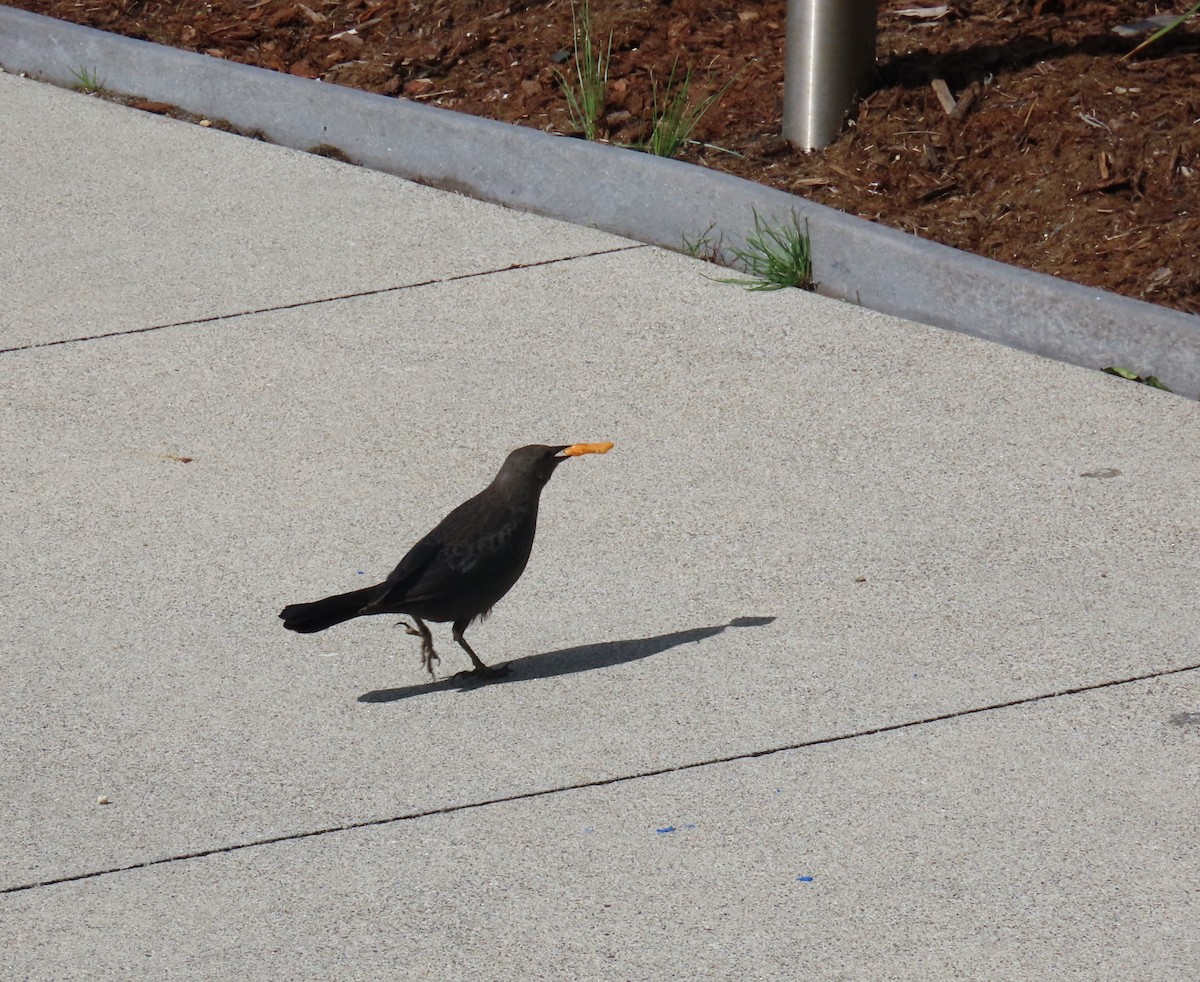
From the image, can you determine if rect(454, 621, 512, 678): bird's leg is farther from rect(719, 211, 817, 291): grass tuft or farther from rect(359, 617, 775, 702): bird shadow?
rect(719, 211, 817, 291): grass tuft

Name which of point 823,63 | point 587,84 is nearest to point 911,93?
point 823,63

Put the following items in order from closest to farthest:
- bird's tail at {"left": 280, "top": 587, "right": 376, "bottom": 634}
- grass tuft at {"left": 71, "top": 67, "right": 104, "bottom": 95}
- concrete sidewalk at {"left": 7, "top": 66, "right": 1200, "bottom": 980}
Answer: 1. concrete sidewalk at {"left": 7, "top": 66, "right": 1200, "bottom": 980}
2. bird's tail at {"left": 280, "top": 587, "right": 376, "bottom": 634}
3. grass tuft at {"left": 71, "top": 67, "right": 104, "bottom": 95}

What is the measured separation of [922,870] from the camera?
3.40 metres

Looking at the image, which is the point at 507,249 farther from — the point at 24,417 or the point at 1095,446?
the point at 1095,446

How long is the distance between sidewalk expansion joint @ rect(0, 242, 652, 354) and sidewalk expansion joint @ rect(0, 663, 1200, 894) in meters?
3.03

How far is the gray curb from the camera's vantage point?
18.4 ft

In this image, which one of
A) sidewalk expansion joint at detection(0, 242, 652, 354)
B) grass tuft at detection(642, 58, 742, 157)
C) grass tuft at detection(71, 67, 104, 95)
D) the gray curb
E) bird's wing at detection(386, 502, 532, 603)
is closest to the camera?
bird's wing at detection(386, 502, 532, 603)

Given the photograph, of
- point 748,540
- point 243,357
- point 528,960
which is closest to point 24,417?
point 243,357

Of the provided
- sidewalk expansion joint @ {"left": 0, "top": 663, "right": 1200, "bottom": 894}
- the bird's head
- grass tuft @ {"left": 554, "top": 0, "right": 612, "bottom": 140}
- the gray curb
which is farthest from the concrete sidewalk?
grass tuft @ {"left": 554, "top": 0, "right": 612, "bottom": 140}

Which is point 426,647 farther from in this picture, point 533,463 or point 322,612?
point 533,463

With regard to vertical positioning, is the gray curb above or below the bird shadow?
Result: above

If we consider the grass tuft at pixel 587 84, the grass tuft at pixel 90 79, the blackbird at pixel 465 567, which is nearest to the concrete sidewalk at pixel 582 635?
the blackbird at pixel 465 567

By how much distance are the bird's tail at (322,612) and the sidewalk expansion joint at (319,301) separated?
2581mm

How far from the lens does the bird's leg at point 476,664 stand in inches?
164
